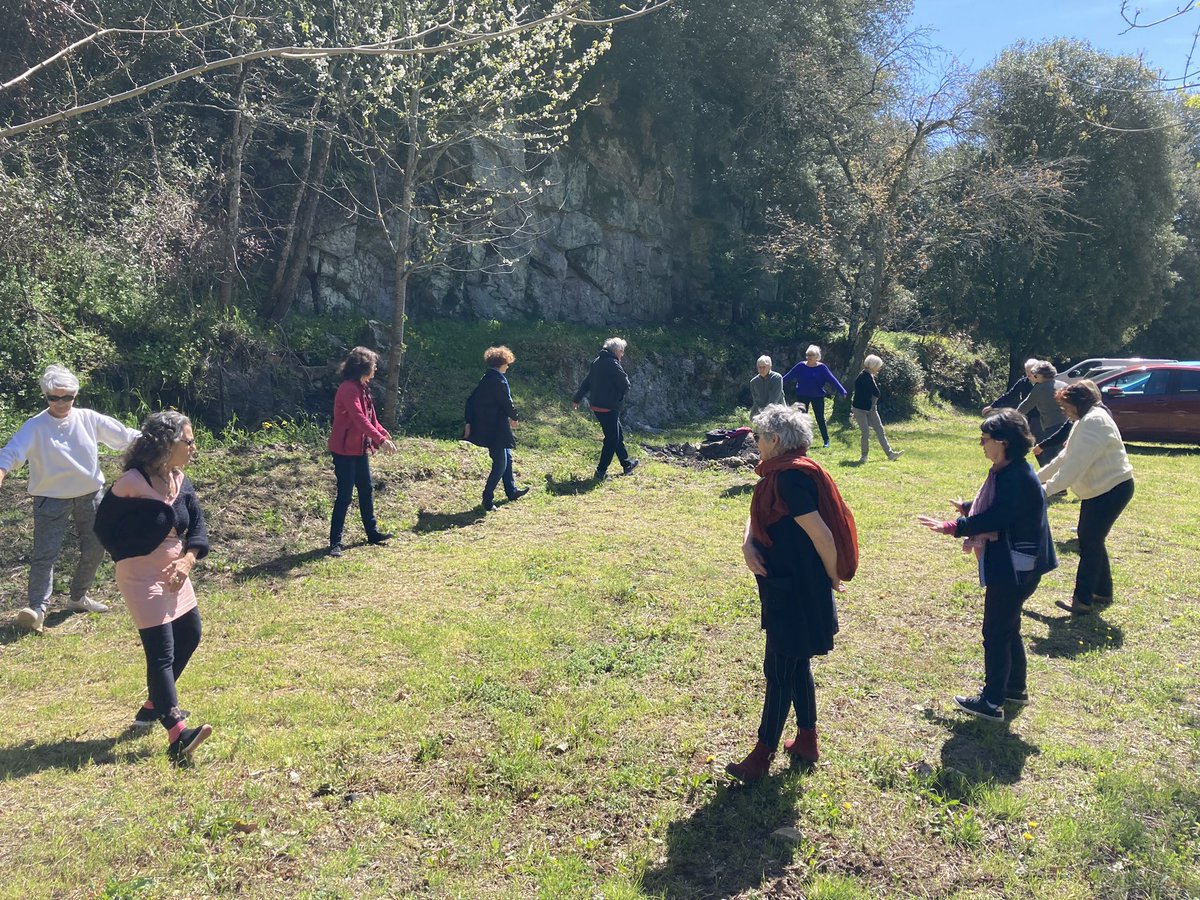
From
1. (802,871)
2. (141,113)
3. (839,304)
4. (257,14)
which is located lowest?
(802,871)

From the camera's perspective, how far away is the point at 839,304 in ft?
75.7

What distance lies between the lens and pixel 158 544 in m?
4.43

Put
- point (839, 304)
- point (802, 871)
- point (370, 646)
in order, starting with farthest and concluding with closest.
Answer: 1. point (839, 304)
2. point (370, 646)
3. point (802, 871)

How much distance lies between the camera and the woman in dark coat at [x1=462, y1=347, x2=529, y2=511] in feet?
32.4

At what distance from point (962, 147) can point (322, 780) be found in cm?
2560

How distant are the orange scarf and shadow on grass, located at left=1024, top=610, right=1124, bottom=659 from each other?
2979 mm

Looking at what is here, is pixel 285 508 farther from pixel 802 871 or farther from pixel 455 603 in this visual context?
pixel 802 871

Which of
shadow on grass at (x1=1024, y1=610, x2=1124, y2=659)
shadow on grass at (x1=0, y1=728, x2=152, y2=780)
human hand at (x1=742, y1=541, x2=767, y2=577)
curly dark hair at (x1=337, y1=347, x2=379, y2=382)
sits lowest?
shadow on grass at (x1=0, y1=728, x2=152, y2=780)

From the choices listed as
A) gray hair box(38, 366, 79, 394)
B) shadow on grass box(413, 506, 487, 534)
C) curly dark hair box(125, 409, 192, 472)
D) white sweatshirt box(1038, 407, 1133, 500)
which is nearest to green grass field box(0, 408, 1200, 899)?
shadow on grass box(413, 506, 487, 534)

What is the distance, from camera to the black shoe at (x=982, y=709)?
4867 mm

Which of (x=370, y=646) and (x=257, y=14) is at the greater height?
(x=257, y=14)

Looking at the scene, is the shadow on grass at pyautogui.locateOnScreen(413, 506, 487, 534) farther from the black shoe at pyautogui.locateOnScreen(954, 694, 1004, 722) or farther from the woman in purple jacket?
the woman in purple jacket

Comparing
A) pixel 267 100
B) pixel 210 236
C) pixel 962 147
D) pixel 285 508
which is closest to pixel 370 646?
pixel 285 508

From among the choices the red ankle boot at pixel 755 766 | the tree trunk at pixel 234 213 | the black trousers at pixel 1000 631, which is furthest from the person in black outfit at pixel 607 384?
the red ankle boot at pixel 755 766
